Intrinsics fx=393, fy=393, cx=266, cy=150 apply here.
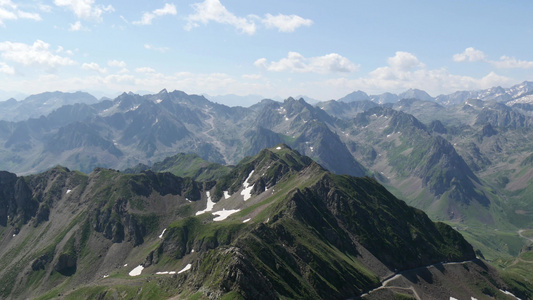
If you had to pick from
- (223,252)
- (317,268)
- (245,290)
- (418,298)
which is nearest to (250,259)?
(223,252)

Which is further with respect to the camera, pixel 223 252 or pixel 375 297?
pixel 375 297

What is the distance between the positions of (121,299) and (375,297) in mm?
123067

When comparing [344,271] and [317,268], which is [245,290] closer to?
[317,268]

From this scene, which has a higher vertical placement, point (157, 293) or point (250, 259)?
point (250, 259)

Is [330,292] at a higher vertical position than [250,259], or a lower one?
lower

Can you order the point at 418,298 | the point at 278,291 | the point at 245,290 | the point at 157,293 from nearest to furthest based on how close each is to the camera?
1. the point at 245,290
2. the point at 278,291
3. the point at 157,293
4. the point at 418,298

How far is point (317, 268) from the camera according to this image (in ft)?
606

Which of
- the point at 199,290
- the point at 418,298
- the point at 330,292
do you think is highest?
the point at 199,290

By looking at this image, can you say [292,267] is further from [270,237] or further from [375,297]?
[375,297]

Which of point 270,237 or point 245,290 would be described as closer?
point 245,290

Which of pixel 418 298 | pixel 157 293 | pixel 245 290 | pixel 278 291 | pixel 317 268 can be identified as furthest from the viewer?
pixel 418 298

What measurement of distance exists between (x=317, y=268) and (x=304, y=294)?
25.0 metres

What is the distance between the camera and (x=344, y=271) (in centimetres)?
19425

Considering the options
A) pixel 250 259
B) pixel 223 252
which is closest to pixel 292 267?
pixel 250 259
